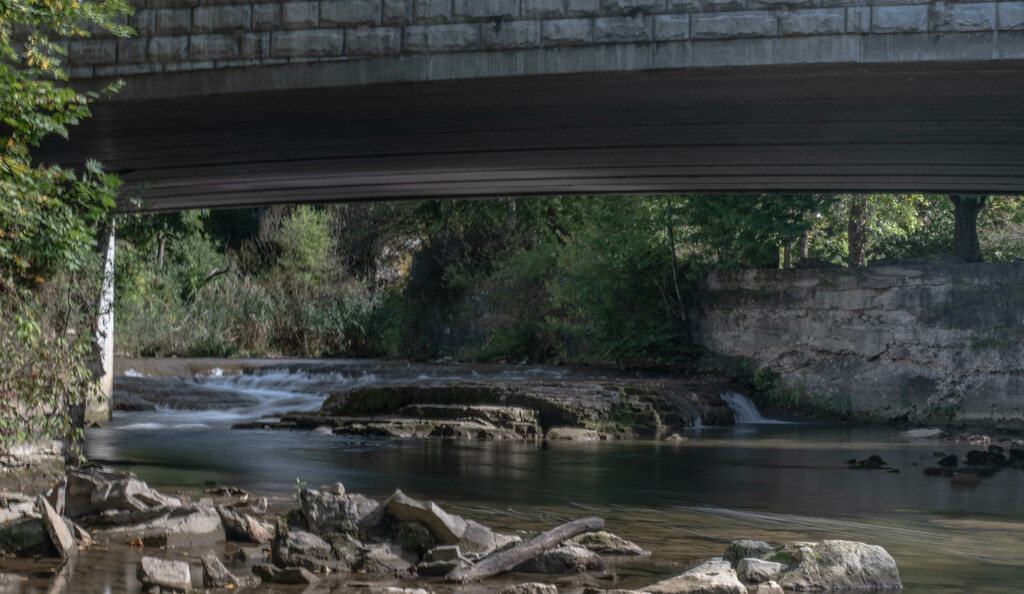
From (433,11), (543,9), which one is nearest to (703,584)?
(543,9)

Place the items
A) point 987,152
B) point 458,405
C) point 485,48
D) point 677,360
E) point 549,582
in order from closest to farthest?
1. point 549,582
2. point 485,48
3. point 987,152
4. point 458,405
5. point 677,360

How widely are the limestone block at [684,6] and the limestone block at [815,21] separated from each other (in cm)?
66

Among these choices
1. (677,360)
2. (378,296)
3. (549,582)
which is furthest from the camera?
(378,296)

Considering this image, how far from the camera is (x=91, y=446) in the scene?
511 inches

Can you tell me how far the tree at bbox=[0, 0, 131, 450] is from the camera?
7078 millimetres

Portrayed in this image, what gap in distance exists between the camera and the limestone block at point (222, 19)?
8.98 metres

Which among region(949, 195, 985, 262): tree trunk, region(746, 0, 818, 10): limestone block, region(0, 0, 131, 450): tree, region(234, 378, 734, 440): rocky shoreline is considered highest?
region(746, 0, 818, 10): limestone block

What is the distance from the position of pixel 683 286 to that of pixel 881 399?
5.29 meters

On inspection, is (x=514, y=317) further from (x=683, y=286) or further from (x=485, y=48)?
(x=485, y=48)

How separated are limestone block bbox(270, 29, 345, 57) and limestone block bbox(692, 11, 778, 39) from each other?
308 cm

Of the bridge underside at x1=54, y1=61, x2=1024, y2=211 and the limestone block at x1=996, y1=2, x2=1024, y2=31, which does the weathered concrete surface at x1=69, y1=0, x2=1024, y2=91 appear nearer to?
the limestone block at x1=996, y1=2, x2=1024, y2=31

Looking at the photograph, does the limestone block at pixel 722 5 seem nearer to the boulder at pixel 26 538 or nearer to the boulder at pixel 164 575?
the boulder at pixel 164 575

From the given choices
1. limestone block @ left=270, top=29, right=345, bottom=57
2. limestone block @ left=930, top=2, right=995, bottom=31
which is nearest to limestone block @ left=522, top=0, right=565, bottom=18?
limestone block @ left=270, top=29, right=345, bottom=57

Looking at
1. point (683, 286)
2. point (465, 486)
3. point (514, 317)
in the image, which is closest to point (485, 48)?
point (465, 486)
